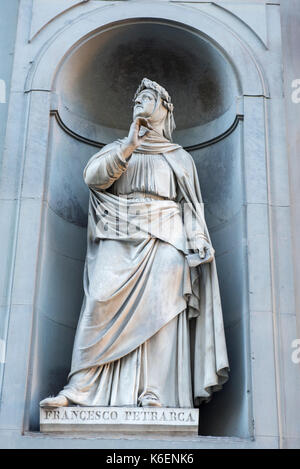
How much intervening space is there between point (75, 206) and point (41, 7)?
2292 millimetres

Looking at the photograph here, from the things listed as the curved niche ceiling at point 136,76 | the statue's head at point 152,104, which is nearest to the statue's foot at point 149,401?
the statue's head at point 152,104

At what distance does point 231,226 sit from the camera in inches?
374

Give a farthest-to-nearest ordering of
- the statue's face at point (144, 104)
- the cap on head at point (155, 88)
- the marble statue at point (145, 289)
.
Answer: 1. the cap on head at point (155, 88)
2. the statue's face at point (144, 104)
3. the marble statue at point (145, 289)

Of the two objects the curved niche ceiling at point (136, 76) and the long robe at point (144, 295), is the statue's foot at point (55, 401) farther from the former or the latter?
the curved niche ceiling at point (136, 76)

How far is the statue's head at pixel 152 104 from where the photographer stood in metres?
9.46

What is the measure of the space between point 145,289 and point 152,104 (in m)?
2.06

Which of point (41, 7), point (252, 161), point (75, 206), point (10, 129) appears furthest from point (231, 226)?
point (41, 7)

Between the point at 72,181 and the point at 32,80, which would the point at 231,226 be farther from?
the point at 32,80

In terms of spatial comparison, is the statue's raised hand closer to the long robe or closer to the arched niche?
the long robe

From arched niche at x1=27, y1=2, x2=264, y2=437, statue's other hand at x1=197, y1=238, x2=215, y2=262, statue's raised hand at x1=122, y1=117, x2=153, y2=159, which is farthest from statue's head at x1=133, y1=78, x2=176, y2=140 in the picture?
statue's other hand at x1=197, y1=238, x2=215, y2=262

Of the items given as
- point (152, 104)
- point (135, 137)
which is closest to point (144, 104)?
point (152, 104)

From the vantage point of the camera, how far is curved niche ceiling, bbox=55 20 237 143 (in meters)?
10.2

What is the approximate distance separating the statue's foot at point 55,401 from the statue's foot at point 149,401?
2.21ft

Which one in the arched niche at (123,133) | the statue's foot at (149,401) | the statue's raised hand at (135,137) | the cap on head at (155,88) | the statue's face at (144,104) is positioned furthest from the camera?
the cap on head at (155,88)
